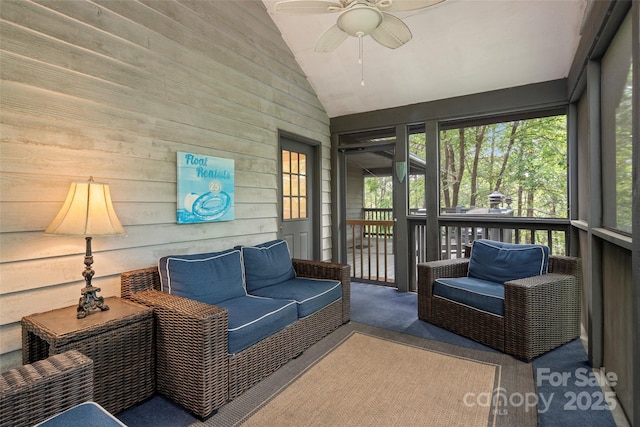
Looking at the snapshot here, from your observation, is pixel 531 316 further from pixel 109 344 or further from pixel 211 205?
pixel 109 344

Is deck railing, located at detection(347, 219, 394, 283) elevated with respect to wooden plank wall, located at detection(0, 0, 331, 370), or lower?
lower

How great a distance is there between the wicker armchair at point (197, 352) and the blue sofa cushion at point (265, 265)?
0.64 meters

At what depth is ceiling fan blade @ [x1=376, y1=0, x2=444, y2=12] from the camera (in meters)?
1.96

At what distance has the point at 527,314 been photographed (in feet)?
8.03

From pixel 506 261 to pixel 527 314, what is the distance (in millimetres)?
707

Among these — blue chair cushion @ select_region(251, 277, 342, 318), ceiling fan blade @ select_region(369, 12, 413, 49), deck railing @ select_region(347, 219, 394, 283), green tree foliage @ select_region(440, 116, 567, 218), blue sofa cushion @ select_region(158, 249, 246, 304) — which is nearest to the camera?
ceiling fan blade @ select_region(369, 12, 413, 49)

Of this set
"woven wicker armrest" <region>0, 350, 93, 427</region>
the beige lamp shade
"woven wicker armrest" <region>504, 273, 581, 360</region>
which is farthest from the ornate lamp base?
"woven wicker armrest" <region>504, 273, 581, 360</region>

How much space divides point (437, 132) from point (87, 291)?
395 centimetres

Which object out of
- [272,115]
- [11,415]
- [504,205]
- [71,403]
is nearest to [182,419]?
[71,403]

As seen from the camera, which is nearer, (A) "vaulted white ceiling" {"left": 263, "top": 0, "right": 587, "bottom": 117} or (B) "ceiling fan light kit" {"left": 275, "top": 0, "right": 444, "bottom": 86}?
(B) "ceiling fan light kit" {"left": 275, "top": 0, "right": 444, "bottom": 86}

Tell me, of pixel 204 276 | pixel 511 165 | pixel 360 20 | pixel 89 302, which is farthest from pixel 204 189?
pixel 511 165

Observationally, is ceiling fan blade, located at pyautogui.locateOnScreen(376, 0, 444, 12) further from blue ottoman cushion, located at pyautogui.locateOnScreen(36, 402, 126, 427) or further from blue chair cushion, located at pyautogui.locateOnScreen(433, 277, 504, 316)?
blue ottoman cushion, located at pyautogui.locateOnScreen(36, 402, 126, 427)

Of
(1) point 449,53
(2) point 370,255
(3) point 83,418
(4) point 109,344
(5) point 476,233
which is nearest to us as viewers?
(3) point 83,418

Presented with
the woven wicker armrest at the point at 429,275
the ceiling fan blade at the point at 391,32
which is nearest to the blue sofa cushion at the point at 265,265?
the woven wicker armrest at the point at 429,275
